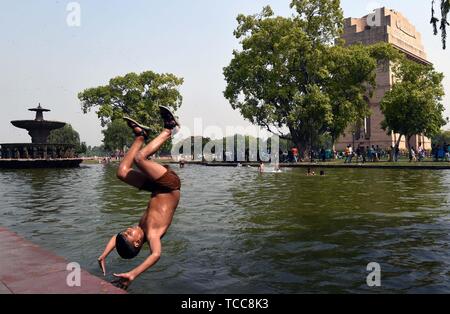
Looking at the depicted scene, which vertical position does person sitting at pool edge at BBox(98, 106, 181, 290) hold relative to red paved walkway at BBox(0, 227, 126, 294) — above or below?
above

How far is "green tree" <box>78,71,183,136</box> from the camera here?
65562 millimetres

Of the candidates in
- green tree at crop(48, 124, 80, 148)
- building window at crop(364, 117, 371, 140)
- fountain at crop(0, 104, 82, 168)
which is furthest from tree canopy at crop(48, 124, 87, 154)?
building window at crop(364, 117, 371, 140)

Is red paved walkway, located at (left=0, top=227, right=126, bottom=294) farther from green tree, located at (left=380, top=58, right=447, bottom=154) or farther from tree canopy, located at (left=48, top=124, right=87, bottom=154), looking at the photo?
tree canopy, located at (left=48, top=124, right=87, bottom=154)

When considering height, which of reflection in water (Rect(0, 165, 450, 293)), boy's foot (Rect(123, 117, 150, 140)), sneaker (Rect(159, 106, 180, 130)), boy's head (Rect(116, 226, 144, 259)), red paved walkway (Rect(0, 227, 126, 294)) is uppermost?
sneaker (Rect(159, 106, 180, 130))

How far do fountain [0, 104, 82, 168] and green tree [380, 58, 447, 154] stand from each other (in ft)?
119

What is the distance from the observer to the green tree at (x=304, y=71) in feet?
132

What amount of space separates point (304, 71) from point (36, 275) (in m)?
40.6

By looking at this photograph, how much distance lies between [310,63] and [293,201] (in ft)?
98.8

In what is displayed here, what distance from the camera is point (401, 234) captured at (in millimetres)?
7809

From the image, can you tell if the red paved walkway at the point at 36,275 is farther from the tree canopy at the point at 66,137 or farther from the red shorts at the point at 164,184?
the tree canopy at the point at 66,137

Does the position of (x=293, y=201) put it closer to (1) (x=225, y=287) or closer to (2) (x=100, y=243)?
(2) (x=100, y=243)

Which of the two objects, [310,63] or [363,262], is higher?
[310,63]

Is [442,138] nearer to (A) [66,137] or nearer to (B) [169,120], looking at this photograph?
(A) [66,137]
